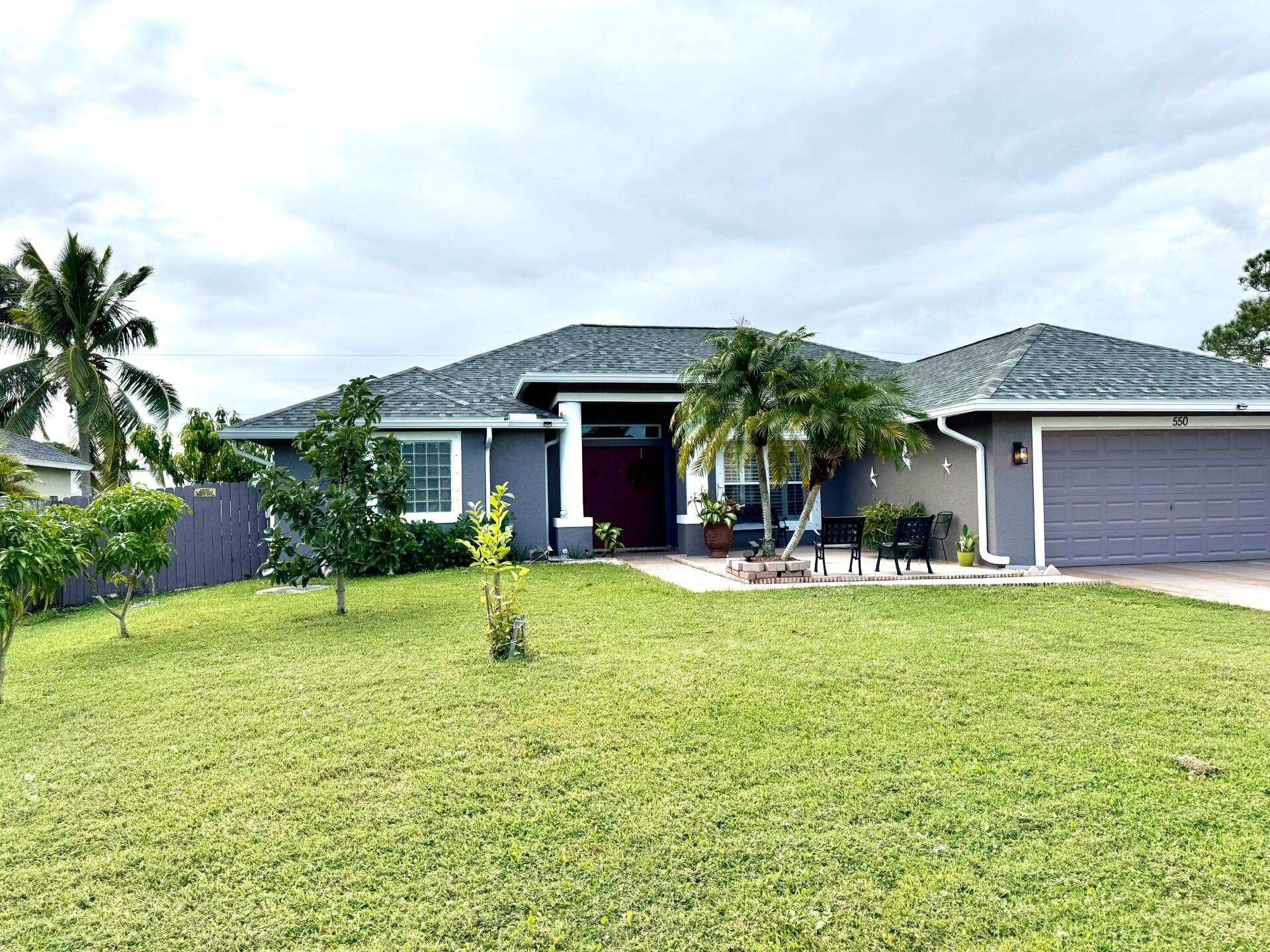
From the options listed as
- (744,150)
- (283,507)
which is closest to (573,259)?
(744,150)

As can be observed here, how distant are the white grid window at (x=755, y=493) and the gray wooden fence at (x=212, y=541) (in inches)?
338

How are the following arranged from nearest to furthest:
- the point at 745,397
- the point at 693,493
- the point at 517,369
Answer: the point at 745,397, the point at 693,493, the point at 517,369

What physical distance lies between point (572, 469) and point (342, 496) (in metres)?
5.94

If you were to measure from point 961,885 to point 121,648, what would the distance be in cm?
777

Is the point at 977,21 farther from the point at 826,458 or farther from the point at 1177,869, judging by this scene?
the point at 1177,869

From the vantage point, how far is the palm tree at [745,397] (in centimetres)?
1079

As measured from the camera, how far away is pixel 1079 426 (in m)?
11.7

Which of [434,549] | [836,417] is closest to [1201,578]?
[836,417]

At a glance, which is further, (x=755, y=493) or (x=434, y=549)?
(x=755, y=493)

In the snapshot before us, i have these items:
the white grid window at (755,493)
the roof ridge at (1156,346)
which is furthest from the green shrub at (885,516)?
the roof ridge at (1156,346)

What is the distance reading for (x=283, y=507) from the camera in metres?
8.27

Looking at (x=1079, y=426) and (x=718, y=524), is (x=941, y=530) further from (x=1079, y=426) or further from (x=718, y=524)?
(x=718, y=524)

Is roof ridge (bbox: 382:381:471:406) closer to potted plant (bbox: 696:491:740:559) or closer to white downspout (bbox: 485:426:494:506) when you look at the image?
white downspout (bbox: 485:426:494:506)

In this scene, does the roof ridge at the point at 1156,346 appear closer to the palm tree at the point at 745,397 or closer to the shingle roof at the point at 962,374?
the shingle roof at the point at 962,374
